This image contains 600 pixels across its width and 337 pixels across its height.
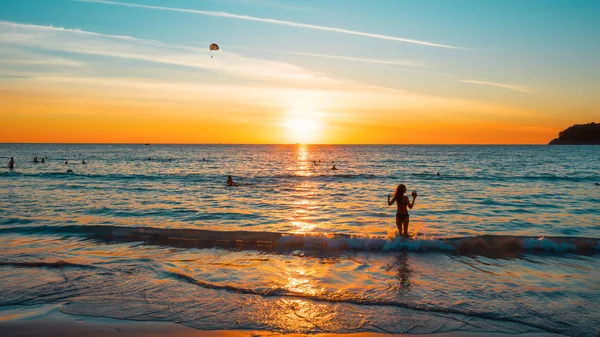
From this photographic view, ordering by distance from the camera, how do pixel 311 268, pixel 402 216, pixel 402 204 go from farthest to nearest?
pixel 402 216 → pixel 402 204 → pixel 311 268

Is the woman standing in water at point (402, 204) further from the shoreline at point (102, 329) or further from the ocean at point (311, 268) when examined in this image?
the shoreline at point (102, 329)

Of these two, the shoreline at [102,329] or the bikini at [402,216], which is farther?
the bikini at [402,216]

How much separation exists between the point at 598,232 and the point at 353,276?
11880 millimetres

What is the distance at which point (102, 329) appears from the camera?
6449 millimetres

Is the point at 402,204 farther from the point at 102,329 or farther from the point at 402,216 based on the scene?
the point at 102,329

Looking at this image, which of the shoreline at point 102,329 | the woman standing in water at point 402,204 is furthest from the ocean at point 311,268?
the woman standing in water at point 402,204

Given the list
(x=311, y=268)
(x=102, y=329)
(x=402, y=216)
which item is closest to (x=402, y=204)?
(x=402, y=216)

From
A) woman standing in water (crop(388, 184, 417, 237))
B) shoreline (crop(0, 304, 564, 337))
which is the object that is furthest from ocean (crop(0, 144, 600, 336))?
woman standing in water (crop(388, 184, 417, 237))

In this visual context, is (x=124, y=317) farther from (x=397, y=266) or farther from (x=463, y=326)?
(x=397, y=266)

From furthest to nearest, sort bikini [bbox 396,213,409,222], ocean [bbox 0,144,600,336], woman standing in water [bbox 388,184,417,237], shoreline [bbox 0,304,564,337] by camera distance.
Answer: bikini [bbox 396,213,409,222] < woman standing in water [bbox 388,184,417,237] < ocean [bbox 0,144,600,336] < shoreline [bbox 0,304,564,337]

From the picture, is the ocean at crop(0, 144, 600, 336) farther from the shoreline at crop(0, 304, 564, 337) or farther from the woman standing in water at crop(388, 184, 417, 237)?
the woman standing in water at crop(388, 184, 417, 237)

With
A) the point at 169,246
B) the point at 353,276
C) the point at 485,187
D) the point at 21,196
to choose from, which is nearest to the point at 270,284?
the point at 353,276

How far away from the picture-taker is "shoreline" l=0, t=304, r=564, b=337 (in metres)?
6.27

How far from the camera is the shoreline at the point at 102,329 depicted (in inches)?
247
